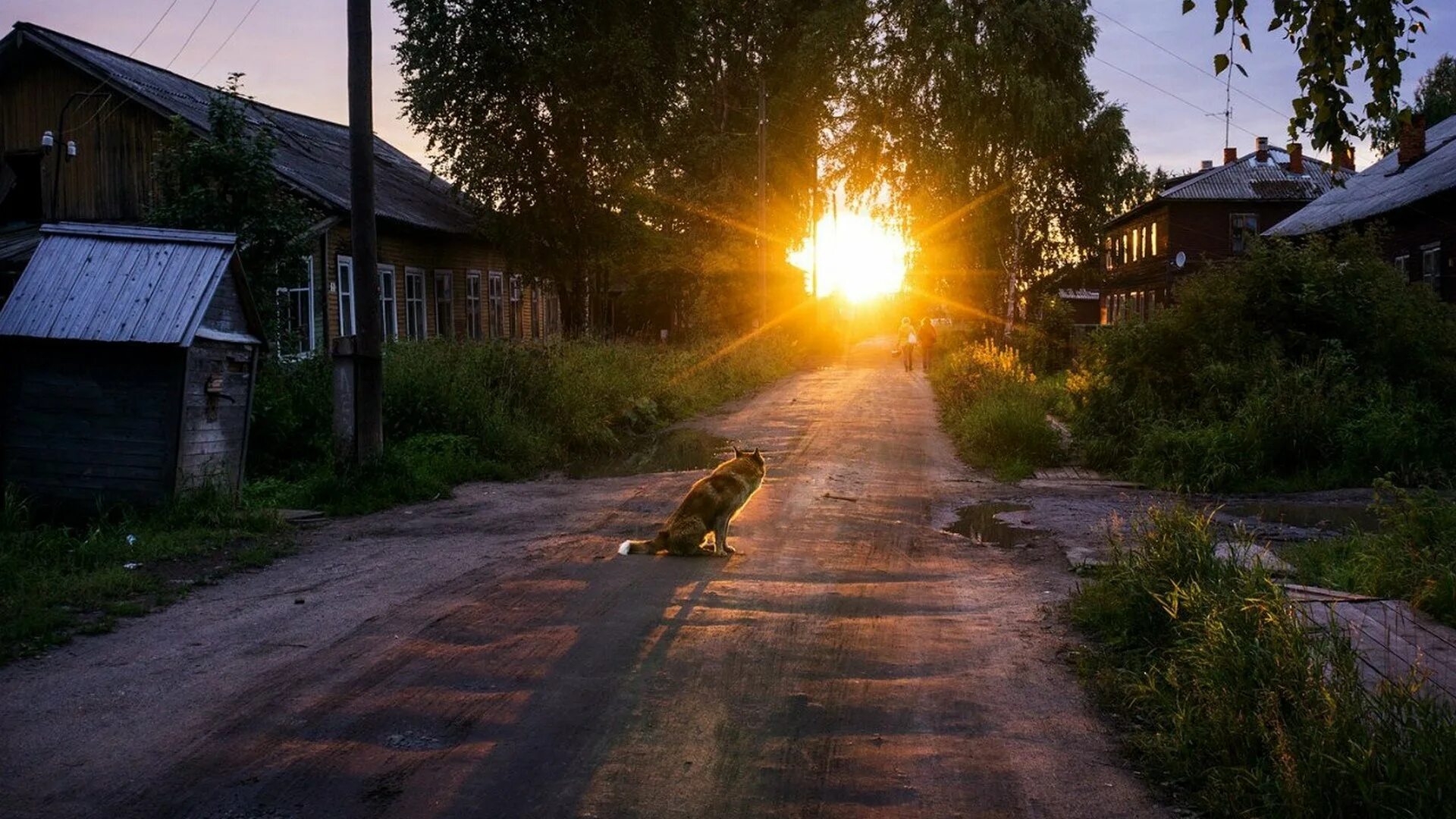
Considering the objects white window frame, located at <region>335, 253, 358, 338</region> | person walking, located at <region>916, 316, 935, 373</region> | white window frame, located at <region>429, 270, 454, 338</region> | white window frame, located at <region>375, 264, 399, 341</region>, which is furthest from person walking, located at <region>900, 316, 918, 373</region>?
white window frame, located at <region>335, 253, 358, 338</region>

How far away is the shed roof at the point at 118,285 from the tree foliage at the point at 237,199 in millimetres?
4238

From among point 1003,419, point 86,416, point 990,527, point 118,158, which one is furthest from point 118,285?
point 118,158

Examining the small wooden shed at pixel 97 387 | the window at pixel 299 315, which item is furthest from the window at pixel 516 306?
the small wooden shed at pixel 97 387

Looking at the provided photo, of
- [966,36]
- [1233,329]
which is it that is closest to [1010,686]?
[1233,329]

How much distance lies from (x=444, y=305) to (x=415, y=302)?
240 cm

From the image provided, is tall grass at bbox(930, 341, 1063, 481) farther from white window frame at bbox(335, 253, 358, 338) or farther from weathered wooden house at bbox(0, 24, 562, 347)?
white window frame at bbox(335, 253, 358, 338)

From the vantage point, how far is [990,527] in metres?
11.6

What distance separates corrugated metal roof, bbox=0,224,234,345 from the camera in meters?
10.7

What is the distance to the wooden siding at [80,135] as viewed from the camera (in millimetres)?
22188

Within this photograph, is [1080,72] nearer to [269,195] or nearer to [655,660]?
[269,195]

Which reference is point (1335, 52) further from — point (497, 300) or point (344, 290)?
point (497, 300)

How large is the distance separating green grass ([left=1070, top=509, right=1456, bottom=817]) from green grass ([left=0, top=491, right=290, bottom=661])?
21.1ft

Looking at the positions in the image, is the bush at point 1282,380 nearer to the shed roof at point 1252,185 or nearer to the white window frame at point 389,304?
the white window frame at point 389,304

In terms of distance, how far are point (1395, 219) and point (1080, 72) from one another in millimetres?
11723
